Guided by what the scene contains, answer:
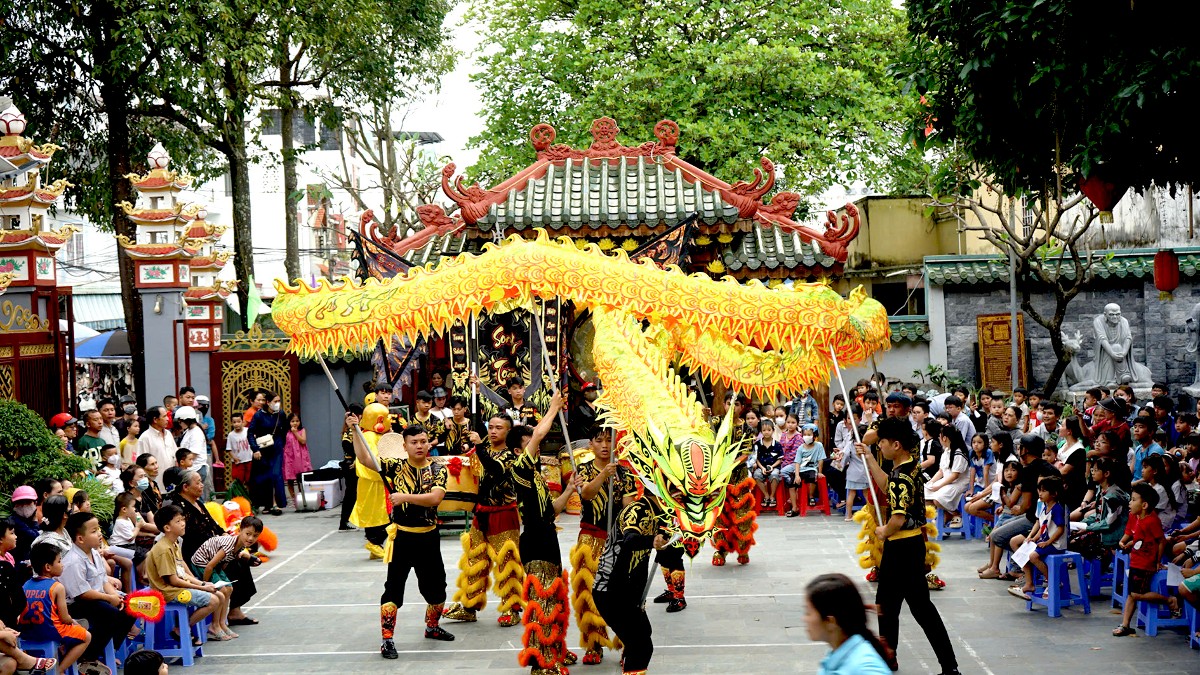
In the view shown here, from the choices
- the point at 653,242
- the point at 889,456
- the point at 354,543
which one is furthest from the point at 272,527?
the point at 889,456

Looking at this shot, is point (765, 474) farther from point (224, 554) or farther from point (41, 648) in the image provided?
point (41, 648)

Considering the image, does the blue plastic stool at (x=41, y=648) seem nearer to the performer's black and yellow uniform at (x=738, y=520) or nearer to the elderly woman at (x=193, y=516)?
the elderly woman at (x=193, y=516)

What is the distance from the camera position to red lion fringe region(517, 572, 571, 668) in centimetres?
841

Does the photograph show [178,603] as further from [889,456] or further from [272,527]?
[272,527]

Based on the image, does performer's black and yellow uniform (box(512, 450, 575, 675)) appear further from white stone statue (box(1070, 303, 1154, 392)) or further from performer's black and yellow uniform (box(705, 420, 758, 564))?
white stone statue (box(1070, 303, 1154, 392))

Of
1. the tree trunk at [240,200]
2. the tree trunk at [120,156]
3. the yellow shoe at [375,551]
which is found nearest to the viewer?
the yellow shoe at [375,551]

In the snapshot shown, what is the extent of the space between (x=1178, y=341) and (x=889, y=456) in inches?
589

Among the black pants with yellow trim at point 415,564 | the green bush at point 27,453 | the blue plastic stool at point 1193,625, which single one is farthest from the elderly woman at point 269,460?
the blue plastic stool at point 1193,625

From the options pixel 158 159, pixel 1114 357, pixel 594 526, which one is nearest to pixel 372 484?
pixel 594 526

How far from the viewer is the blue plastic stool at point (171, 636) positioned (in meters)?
9.06

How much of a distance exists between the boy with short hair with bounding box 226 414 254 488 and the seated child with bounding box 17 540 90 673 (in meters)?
8.67

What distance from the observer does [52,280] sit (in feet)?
49.3

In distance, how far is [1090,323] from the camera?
21.8 m

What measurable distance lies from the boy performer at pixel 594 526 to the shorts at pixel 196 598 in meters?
2.67
